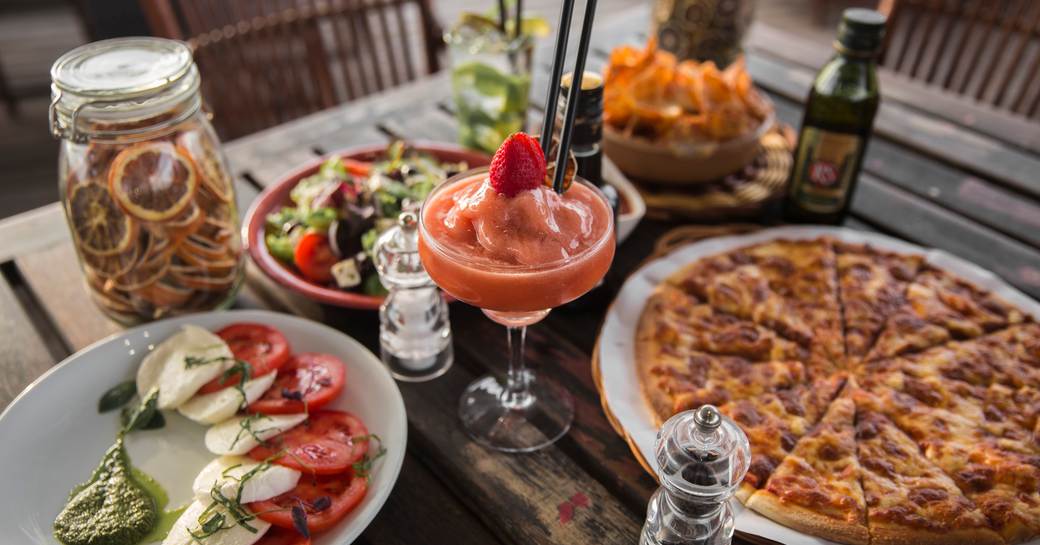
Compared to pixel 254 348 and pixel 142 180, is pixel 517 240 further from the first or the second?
pixel 142 180

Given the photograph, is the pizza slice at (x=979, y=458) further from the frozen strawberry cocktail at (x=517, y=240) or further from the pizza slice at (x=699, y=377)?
the frozen strawberry cocktail at (x=517, y=240)

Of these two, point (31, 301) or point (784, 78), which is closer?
point (31, 301)

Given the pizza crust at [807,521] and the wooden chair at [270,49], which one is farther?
the wooden chair at [270,49]

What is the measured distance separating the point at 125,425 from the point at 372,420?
0.54 m

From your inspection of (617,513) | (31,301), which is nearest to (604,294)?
(617,513)

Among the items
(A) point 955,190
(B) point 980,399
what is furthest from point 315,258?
(A) point 955,190

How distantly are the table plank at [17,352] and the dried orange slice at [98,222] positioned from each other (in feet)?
1.09

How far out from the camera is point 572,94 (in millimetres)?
1291

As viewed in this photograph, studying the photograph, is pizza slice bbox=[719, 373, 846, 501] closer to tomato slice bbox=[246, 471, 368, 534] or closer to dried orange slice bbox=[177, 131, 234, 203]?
tomato slice bbox=[246, 471, 368, 534]

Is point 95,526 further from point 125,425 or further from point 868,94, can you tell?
point 868,94

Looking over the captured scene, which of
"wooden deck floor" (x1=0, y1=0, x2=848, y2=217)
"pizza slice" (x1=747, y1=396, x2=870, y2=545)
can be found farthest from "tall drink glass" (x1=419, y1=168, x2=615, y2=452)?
"wooden deck floor" (x1=0, y1=0, x2=848, y2=217)

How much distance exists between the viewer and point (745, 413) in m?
1.60

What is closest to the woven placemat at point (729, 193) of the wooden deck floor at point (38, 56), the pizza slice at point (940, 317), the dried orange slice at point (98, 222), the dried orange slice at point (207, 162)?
the pizza slice at point (940, 317)

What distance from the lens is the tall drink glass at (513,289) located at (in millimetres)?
1336
